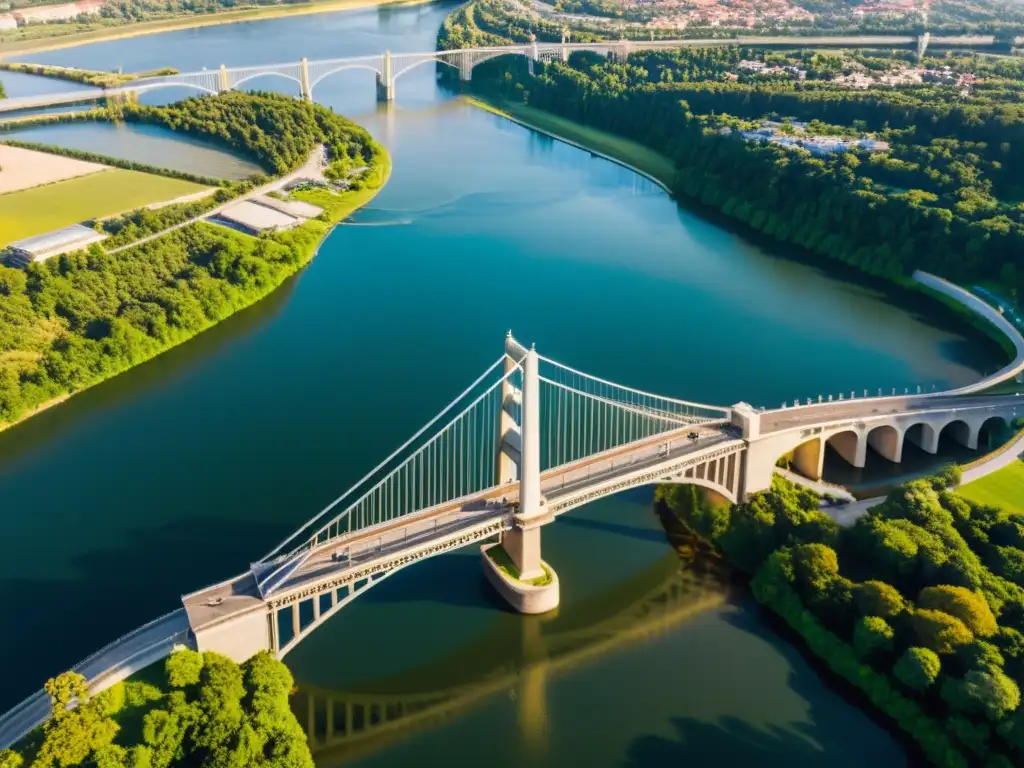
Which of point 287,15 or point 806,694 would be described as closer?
point 806,694

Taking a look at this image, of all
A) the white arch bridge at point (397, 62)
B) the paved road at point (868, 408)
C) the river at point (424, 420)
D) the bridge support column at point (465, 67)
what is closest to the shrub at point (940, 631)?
the river at point (424, 420)

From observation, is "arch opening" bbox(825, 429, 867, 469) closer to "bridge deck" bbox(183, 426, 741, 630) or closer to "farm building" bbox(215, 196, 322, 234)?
"bridge deck" bbox(183, 426, 741, 630)

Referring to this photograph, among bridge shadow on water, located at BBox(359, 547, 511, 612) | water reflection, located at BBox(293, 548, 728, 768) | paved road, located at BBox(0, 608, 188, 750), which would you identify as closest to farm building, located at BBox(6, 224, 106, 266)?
bridge shadow on water, located at BBox(359, 547, 511, 612)

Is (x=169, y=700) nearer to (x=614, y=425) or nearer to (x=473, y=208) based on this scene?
(x=614, y=425)

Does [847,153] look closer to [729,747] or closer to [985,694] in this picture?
[985,694]

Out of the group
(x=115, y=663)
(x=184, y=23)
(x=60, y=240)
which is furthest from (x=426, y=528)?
(x=184, y=23)

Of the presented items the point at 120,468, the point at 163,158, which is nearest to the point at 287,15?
the point at 163,158

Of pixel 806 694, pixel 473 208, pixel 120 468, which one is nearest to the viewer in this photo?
pixel 806 694
